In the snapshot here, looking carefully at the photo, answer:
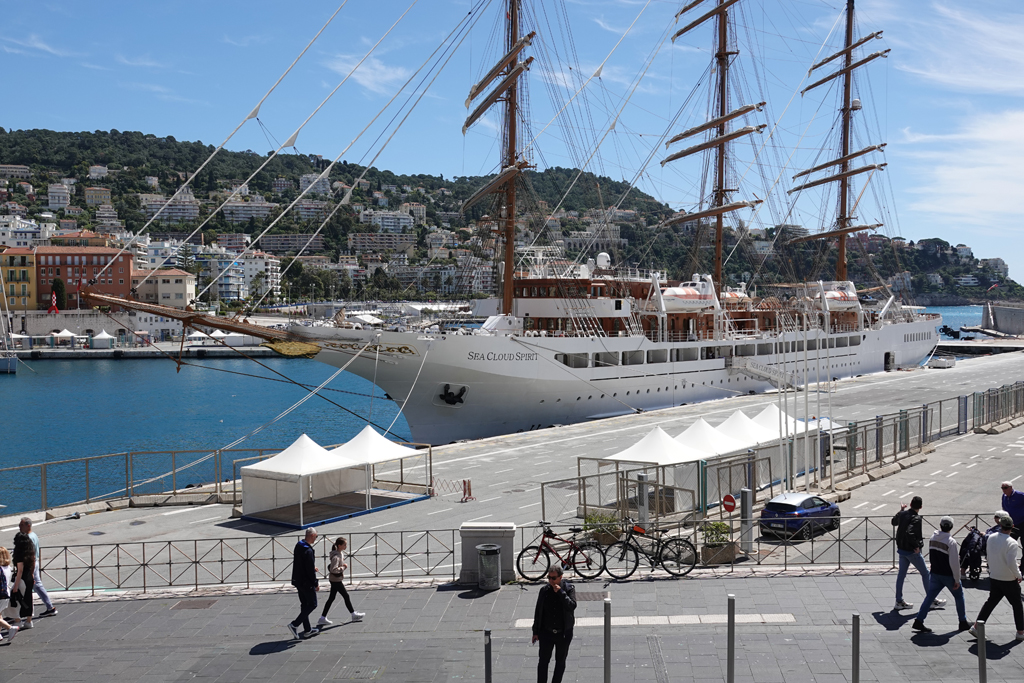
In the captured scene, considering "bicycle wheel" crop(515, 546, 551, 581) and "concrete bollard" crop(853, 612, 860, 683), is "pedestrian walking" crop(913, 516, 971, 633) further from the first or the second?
"bicycle wheel" crop(515, 546, 551, 581)

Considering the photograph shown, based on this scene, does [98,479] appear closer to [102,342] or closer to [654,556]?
[654,556]

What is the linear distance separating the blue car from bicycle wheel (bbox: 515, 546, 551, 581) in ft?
13.1

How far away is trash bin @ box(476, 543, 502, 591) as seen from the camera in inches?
456

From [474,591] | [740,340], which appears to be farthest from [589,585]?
[740,340]

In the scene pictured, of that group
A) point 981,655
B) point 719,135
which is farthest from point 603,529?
point 719,135

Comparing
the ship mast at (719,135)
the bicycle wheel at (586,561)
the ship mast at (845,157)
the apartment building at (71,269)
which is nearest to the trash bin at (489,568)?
the bicycle wheel at (586,561)

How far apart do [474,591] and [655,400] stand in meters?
32.8

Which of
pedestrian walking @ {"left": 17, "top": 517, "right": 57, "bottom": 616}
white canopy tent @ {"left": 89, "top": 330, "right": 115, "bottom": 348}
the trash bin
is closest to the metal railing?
the trash bin

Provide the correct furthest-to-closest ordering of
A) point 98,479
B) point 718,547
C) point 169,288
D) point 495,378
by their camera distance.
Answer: point 169,288 < point 495,378 < point 98,479 < point 718,547

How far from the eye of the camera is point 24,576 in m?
10.6

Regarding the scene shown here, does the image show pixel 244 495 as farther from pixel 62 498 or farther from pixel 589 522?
pixel 62 498

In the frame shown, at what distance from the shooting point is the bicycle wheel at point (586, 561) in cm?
1213

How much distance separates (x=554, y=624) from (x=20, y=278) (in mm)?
141010

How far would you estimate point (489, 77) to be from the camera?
38500mm
